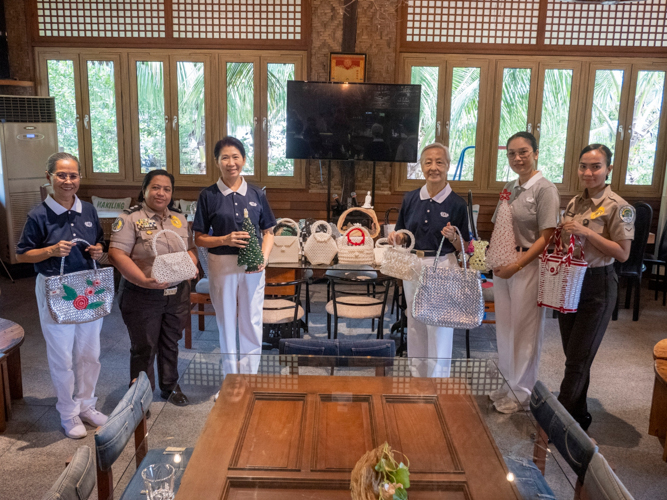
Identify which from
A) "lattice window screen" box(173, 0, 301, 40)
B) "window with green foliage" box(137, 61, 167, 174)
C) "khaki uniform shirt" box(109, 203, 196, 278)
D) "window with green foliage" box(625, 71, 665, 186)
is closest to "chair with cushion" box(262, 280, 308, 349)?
"khaki uniform shirt" box(109, 203, 196, 278)

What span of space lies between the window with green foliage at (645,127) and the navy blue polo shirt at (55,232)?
21.4 feet

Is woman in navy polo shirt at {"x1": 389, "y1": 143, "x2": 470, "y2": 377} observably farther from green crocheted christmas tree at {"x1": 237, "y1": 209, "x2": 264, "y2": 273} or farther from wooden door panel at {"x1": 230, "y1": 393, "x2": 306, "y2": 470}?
wooden door panel at {"x1": 230, "y1": 393, "x2": 306, "y2": 470}

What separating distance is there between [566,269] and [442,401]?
123 centimetres

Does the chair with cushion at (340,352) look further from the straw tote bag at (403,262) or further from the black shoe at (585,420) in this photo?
the black shoe at (585,420)

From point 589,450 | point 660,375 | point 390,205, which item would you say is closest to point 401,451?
point 589,450

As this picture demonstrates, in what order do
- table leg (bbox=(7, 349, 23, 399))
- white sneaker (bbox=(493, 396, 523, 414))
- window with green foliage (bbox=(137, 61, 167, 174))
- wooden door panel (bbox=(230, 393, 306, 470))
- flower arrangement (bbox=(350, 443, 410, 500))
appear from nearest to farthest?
flower arrangement (bbox=(350, 443, 410, 500)), wooden door panel (bbox=(230, 393, 306, 470)), white sneaker (bbox=(493, 396, 523, 414)), table leg (bbox=(7, 349, 23, 399)), window with green foliage (bbox=(137, 61, 167, 174))

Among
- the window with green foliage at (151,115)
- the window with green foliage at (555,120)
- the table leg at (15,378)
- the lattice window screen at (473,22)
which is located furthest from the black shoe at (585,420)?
the window with green foliage at (151,115)

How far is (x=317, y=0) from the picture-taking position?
269 inches

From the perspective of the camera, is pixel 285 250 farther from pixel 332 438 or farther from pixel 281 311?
pixel 332 438

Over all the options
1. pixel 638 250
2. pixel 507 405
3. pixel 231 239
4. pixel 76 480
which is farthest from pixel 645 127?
pixel 76 480

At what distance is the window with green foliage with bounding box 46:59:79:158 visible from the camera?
7160 millimetres

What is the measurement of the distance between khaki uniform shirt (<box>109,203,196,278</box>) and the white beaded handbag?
5 centimetres

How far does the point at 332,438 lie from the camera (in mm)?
1927

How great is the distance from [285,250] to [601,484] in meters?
2.90
